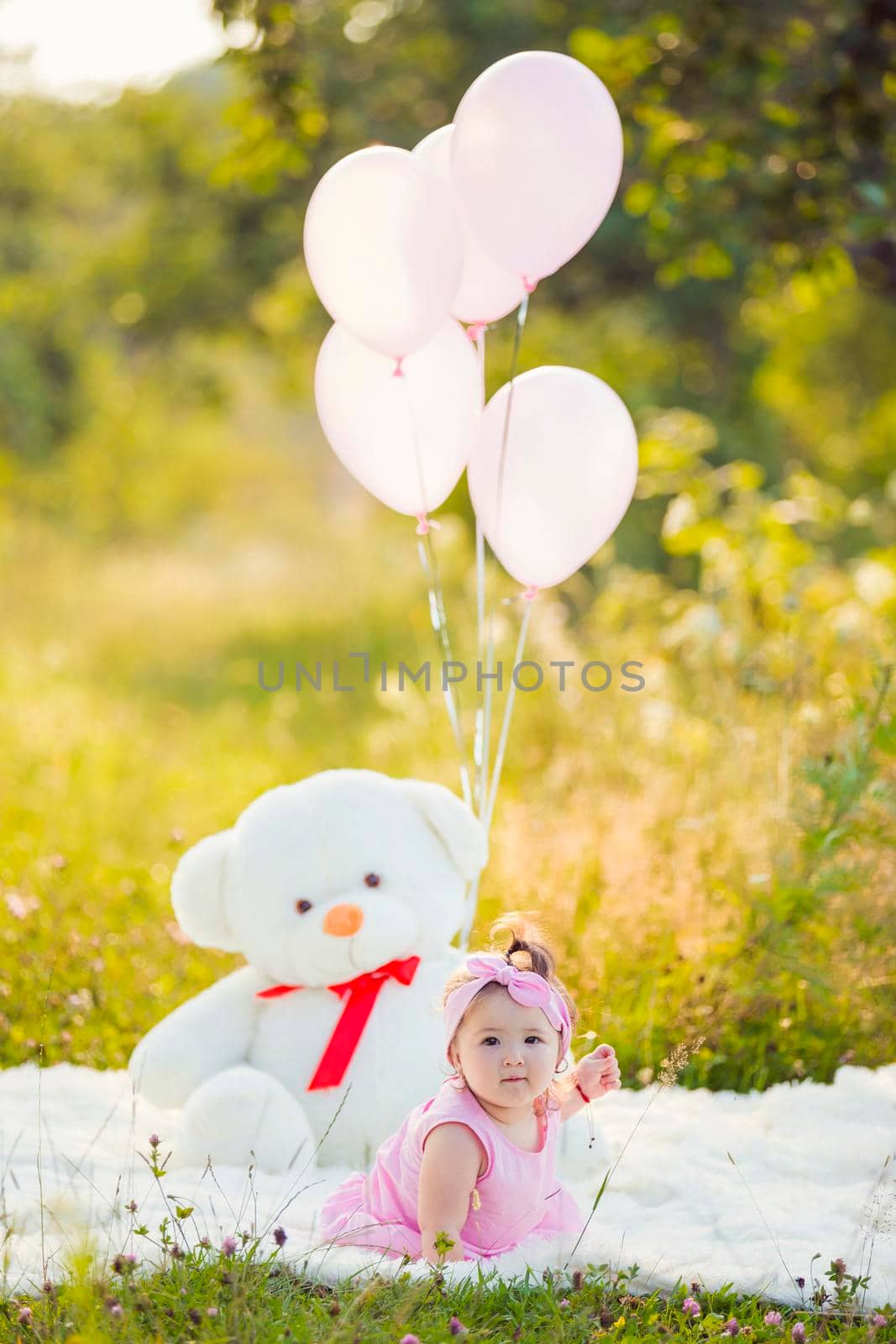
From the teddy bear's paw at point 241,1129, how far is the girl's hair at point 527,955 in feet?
1.77

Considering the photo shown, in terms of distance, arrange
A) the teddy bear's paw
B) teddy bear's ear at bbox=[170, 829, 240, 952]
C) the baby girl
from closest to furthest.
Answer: the baby girl → the teddy bear's paw → teddy bear's ear at bbox=[170, 829, 240, 952]

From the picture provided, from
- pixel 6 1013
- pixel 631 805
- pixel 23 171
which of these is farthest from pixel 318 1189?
pixel 23 171

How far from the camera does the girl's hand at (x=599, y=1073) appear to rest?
2.26 meters

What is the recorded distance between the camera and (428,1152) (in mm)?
2139

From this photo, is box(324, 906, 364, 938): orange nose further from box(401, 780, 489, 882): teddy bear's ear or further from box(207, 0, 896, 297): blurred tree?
box(207, 0, 896, 297): blurred tree

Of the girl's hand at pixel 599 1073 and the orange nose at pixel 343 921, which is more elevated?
the girl's hand at pixel 599 1073

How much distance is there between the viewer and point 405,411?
9.78 ft

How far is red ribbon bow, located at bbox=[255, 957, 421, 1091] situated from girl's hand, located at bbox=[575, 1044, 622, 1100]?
598mm

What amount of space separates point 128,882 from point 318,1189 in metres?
2.11

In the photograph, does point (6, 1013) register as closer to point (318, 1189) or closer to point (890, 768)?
point (318, 1189)

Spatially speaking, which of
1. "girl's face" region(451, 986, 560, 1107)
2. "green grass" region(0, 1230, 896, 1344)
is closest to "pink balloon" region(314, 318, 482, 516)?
"girl's face" region(451, 986, 560, 1107)

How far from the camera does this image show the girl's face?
2.13 meters

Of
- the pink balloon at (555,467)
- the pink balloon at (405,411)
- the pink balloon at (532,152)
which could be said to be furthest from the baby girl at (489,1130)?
the pink balloon at (532,152)

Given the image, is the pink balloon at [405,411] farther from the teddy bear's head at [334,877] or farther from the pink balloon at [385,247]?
the teddy bear's head at [334,877]
